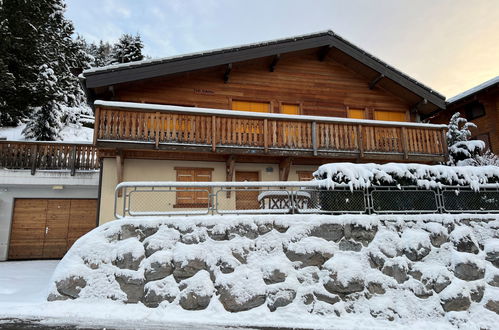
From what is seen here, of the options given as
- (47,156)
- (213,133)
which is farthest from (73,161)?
(213,133)

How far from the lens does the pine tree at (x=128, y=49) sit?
34.3 meters

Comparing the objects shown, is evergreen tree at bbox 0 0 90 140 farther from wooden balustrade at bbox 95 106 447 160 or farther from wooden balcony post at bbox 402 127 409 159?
wooden balcony post at bbox 402 127 409 159

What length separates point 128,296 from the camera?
6.71 meters

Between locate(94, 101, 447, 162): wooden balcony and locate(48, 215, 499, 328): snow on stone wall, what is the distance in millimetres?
3424

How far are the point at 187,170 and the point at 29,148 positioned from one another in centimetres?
820

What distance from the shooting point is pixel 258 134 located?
1106cm

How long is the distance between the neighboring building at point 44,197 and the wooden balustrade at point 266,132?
533 centimetres

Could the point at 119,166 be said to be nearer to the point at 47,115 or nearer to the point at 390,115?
the point at 390,115

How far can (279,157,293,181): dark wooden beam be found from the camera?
11.4 m

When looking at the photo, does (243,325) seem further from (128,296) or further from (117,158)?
(117,158)

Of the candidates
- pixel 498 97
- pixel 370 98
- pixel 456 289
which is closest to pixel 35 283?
pixel 456 289

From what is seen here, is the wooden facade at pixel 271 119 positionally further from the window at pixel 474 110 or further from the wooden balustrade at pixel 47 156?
the window at pixel 474 110

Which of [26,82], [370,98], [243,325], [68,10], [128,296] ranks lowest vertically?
[243,325]

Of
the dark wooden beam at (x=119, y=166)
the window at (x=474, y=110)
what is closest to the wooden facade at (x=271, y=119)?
the dark wooden beam at (x=119, y=166)
